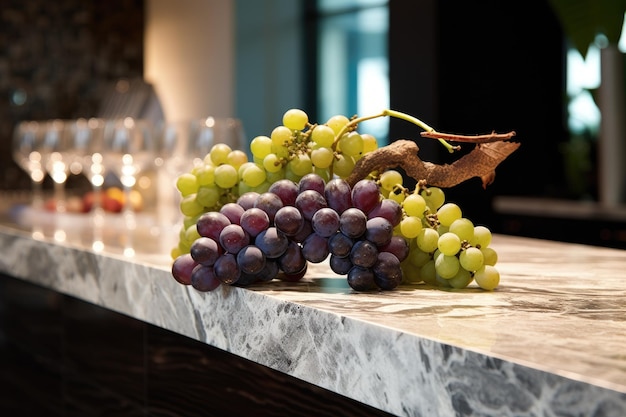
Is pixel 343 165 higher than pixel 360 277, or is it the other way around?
pixel 343 165

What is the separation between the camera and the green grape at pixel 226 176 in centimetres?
111

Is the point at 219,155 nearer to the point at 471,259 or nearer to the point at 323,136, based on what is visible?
the point at 323,136

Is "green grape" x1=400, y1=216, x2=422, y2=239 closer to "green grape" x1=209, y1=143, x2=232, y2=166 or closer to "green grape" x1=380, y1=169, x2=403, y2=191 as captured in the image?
"green grape" x1=380, y1=169, x2=403, y2=191

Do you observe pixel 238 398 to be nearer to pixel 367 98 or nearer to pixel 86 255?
pixel 86 255

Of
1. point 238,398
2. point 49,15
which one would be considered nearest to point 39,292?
point 238,398

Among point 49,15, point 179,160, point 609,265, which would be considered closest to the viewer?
point 609,265

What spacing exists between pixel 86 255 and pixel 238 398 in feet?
1.65

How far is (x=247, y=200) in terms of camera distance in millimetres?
Result: 1032

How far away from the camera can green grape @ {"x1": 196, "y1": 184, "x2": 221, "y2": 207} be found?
1120mm

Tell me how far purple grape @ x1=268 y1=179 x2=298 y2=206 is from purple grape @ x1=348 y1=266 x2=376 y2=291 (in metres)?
0.10

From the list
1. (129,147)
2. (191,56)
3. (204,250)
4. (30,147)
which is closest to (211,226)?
(204,250)

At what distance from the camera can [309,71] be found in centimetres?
367

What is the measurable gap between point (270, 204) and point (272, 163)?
11 cm

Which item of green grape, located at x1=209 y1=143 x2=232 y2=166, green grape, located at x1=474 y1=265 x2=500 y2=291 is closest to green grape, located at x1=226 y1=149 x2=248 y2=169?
green grape, located at x1=209 y1=143 x2=232 y2=166
